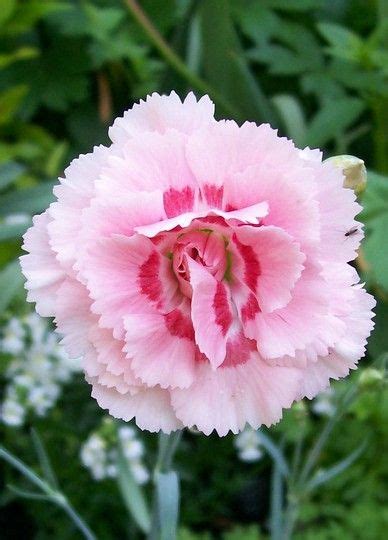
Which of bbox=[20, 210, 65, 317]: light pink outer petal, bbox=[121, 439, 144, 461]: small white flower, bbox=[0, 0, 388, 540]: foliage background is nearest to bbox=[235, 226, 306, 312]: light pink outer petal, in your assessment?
bbox=[20, 210, 65, 317]: light pink outer petal

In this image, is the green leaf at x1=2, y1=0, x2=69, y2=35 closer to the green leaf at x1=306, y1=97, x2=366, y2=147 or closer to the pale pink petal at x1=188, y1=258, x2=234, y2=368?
the green leaf at x1=306, y1=97, x2=366, y2=147

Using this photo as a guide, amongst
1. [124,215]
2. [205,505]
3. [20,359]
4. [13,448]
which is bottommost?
[205,505]

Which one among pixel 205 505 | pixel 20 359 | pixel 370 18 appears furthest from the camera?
pixel 370 18

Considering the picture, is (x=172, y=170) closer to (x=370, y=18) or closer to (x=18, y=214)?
(x=18, y=214)

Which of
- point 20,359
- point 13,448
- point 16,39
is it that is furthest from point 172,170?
point 16,39

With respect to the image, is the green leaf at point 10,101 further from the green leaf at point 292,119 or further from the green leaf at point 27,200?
the green leaf at point 292,119

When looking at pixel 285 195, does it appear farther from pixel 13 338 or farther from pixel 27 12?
pixel 27 12

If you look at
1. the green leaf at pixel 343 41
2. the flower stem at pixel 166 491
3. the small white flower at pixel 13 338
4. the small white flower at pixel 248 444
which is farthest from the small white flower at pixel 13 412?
the green leaf at pixel 343 41

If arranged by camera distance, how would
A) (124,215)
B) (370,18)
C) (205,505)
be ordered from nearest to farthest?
(124,215) < (205,505) < (370,18)
